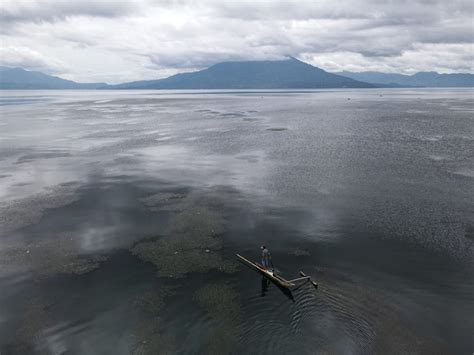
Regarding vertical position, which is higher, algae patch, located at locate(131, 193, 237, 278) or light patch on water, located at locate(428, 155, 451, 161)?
light patch on water, located at locate(428, 155, 451, 161)

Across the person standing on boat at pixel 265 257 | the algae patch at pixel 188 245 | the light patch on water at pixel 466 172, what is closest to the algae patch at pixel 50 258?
the algae patch at pixel 188 245

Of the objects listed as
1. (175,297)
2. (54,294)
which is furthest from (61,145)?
(175,297)

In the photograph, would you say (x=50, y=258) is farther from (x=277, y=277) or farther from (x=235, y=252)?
(x=277, y=277)

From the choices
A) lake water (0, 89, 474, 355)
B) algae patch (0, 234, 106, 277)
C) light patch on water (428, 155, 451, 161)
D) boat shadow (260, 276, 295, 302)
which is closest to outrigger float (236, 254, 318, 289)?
boat shadow (260, 276, 295, 302)

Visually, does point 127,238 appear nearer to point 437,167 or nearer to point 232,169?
point 232,169

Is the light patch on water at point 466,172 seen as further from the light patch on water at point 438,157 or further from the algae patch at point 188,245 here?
the algae patch at point 188,245

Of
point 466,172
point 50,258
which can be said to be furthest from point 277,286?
point 466,172

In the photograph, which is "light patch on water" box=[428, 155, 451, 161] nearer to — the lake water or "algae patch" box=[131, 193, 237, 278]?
the lake water

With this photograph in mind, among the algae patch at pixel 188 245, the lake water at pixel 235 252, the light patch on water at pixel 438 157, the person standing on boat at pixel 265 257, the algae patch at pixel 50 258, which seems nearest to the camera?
the lake water at pixel 235 252
